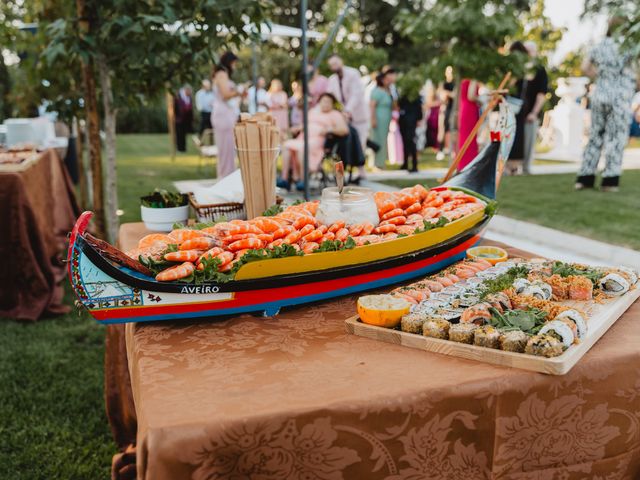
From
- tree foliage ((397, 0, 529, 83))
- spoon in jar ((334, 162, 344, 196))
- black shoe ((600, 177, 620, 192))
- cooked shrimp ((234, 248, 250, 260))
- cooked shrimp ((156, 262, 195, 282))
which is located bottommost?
black shoe ((600, 177, 620, 192))

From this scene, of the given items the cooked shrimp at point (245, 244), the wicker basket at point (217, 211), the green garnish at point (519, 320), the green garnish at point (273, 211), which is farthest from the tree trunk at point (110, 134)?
the green garnish at point (519, 320)

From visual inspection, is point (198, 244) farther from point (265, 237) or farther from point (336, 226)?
point (336, 226)

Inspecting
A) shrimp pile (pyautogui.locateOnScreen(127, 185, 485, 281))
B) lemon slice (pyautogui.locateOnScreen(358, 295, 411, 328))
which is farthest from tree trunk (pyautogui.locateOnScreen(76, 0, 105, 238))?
lemon slice (pyautogui.locateOnScreen(358, 295, 411, 328))

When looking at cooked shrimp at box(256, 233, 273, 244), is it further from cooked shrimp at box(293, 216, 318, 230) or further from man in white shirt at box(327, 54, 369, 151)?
man in white shirt at box(327, 54, 369, 151)

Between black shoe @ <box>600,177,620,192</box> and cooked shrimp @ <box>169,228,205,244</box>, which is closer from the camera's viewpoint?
cooked shrimp @ <box>169,228,205,244</box>

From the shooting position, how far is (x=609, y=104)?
7359 millimetres

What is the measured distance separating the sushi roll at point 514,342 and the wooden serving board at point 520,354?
0.02 metres

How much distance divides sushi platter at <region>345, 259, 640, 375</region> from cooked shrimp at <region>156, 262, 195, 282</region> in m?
0.42

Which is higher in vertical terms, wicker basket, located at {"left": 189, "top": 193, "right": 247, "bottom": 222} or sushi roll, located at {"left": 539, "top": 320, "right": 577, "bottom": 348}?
wicker basket, located at {"left": 189, "top": 193, "right": 247, "bottom": 222}

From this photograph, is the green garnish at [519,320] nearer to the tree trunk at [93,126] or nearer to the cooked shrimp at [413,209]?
the cooked shrimp at [413,209]

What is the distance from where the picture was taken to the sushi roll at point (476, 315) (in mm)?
1380

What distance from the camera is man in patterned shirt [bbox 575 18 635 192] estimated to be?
23.5ft

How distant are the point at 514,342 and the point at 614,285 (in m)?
0.55

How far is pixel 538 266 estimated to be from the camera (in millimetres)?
1793
